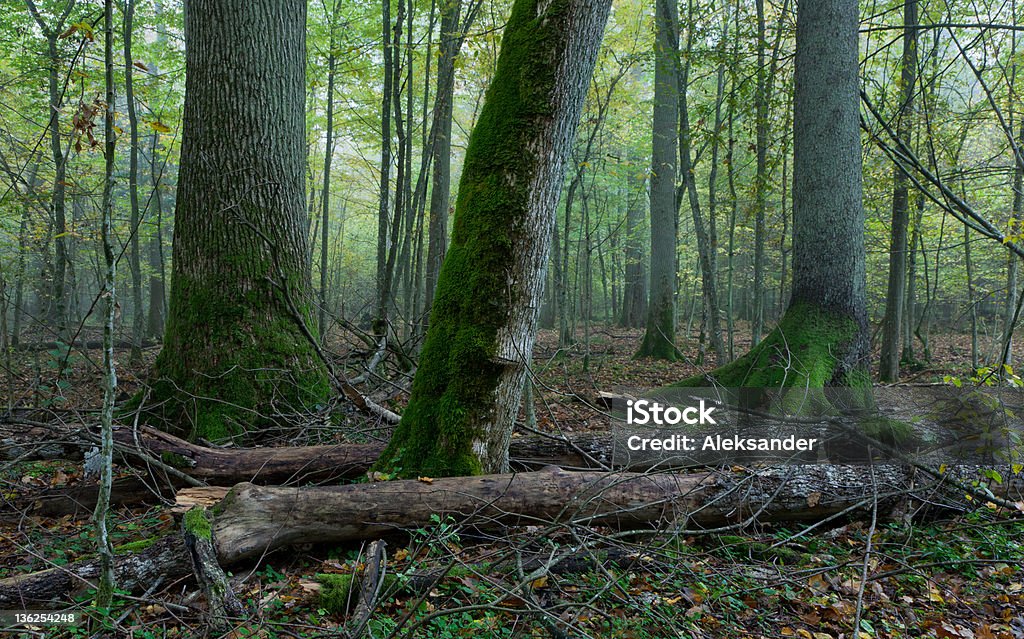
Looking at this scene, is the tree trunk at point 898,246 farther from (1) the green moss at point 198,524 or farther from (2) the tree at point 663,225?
(1) the green moss at point 198,524

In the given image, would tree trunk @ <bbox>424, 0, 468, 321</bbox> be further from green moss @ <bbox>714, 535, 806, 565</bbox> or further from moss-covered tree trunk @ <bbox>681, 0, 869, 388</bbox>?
green moss @ <bbox>714, 535, 806, 565</bbox>

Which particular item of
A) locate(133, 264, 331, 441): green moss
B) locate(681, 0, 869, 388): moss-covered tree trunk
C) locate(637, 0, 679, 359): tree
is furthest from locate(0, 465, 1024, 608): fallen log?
locate(637, 0, 679, 359): tree

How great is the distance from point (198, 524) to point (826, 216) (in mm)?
5591

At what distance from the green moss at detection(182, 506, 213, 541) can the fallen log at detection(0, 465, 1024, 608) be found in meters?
0.05

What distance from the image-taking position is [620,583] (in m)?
3.09

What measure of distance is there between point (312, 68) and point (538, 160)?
10.0 metres

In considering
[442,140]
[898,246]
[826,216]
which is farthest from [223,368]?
[898,246]

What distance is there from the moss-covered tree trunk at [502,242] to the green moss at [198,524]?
1.12m

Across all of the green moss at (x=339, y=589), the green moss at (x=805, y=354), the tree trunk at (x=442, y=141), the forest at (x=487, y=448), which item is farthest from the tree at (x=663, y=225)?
the green moss at (x=339, y=589)

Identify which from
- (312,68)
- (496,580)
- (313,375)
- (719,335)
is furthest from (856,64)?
(312,68)

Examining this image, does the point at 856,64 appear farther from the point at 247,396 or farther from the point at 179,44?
the point at 179,44

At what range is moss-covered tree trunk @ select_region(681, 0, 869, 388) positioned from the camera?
16.8 ft

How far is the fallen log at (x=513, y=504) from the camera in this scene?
10.0 feet

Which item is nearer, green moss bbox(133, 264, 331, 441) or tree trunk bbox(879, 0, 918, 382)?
green moss bbox(133, 264, 331, 441)
